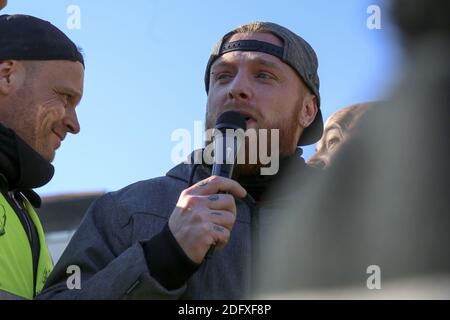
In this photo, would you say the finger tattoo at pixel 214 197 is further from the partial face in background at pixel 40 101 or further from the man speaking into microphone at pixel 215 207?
the partial face in background at pixel 40 101

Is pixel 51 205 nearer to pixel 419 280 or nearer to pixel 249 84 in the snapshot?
pixel 249 84

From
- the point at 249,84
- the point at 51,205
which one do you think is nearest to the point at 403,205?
the point at 249,84

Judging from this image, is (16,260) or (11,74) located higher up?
(11,74)

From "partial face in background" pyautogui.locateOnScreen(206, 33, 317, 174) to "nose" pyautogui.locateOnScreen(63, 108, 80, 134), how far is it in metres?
0.66

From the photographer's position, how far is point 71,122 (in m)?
3.66

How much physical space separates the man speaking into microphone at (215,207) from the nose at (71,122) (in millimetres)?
615

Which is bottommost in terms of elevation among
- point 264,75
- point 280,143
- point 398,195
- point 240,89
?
point 398,195

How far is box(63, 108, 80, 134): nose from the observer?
3.65 metres

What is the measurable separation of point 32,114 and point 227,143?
4.12 feet

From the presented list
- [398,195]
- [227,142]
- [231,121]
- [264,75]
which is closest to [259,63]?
[264,75]

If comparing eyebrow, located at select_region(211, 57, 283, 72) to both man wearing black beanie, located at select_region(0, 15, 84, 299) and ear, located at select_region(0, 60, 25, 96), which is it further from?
ear, located at select_region(0, 60, 25, 96)

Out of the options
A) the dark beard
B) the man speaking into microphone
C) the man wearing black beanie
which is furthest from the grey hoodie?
the man wearing black beanie

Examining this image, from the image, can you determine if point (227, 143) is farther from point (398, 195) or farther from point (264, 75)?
point (398, 195)
